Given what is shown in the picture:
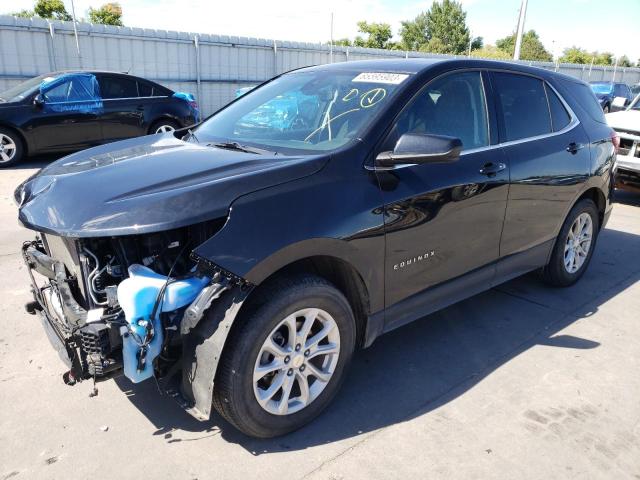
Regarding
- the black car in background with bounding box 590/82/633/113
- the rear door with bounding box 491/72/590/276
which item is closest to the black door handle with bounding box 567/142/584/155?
the rear door with bounding box 491/72/590/276

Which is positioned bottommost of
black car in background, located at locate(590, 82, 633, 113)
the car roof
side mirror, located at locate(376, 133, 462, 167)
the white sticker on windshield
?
black car in background, located at locate(590, 82, 633, 113)

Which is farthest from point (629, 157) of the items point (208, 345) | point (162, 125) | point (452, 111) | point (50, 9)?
point (50, 9)

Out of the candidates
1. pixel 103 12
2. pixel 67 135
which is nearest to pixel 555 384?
pixel 67 135

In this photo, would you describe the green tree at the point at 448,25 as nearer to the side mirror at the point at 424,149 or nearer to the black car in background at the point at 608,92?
the black car in background at the point at 608,92

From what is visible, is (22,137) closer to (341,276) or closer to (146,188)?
(146,188)

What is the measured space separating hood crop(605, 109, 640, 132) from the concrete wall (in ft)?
37.5

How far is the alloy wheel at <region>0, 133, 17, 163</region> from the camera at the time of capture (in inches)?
353

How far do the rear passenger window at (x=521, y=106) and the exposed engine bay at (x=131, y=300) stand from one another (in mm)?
2340

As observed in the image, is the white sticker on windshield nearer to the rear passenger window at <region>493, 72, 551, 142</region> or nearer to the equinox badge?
the rear passenger window at <region>493, 72, 551, 142</region>

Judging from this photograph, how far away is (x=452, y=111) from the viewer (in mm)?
3301

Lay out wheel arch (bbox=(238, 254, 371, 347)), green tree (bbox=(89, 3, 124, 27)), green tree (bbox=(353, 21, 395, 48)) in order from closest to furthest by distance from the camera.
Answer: wheel arch (bbox=(238, 254, 371, 347)) → green tree (bbox=(89, 3, 124, 27)) → green tree (bbox=(353, 21, 395, 48))

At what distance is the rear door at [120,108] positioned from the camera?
9.90 metres

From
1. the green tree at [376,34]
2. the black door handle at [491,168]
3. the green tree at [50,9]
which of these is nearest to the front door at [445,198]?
the black door handle at [491,168]

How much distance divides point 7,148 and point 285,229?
28.1 feet
